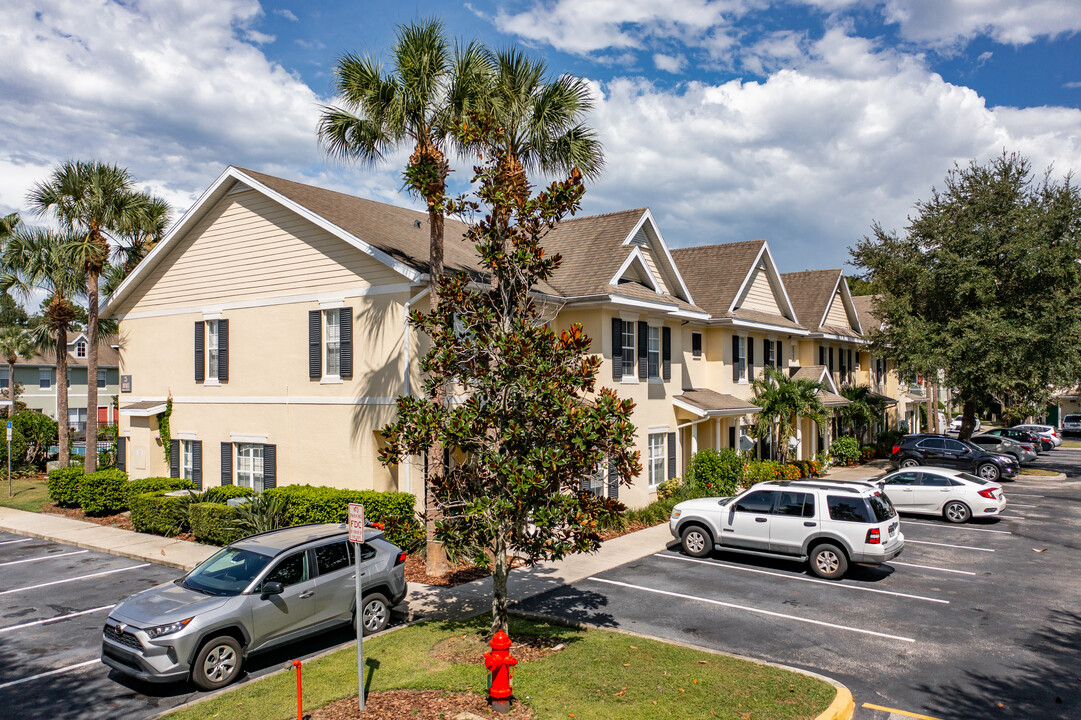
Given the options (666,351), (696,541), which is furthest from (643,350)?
(696,541)

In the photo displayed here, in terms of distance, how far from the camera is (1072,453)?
42750mm

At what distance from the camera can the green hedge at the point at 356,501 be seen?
1567cm

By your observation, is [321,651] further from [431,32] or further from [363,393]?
[431,32]

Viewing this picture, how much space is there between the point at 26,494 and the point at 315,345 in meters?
16.5

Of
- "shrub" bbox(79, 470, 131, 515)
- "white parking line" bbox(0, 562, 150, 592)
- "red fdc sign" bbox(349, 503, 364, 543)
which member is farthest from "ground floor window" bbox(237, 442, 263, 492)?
"red fdc sign" bbox(349, 503, 364, 543)

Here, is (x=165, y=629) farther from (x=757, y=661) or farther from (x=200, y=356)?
(x=200, y=356)

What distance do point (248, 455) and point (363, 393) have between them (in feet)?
17.1

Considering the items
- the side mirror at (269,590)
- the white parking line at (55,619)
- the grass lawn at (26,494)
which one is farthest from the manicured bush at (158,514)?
the side mirror at (269,590)

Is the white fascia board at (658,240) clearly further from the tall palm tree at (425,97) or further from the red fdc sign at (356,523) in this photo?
the red fdc sign at (356,523)

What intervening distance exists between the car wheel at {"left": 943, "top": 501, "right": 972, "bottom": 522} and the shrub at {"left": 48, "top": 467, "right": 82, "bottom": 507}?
26.5 meters

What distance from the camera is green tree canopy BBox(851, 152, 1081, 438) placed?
94.0 ft

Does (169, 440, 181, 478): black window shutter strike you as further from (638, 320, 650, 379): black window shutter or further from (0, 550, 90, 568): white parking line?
(638, 320, 650, 379): black window shutter

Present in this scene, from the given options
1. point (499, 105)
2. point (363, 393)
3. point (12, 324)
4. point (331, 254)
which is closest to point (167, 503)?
point (363, 393)

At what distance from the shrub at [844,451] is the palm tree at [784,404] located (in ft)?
A: 21.2
